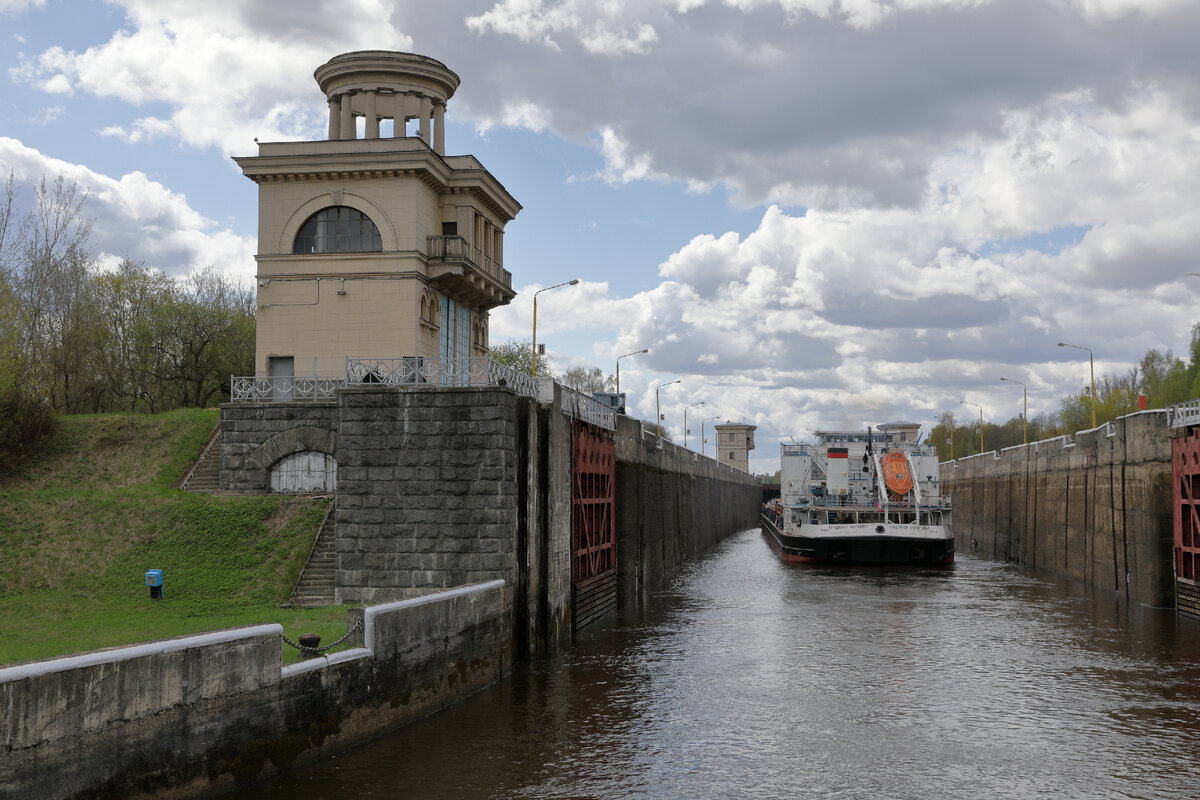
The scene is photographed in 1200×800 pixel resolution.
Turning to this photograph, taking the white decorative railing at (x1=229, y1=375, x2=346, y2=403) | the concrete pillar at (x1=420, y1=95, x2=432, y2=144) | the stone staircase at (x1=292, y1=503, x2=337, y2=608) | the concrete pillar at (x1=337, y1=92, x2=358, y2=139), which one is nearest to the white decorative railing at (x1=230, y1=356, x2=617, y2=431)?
the white decorative railing at (x1=229, y1=375, x2=346, y2=403)

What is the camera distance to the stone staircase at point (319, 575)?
906 inches

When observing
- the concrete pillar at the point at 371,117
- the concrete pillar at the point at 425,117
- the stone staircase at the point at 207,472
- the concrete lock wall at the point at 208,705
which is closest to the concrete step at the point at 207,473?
the stone staircase at the point at 207,472

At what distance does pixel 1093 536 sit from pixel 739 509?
71.4 meters

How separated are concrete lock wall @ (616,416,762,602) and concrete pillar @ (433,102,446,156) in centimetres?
1479

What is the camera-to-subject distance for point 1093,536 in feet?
127

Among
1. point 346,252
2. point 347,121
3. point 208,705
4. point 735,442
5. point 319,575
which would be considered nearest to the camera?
point 208,705

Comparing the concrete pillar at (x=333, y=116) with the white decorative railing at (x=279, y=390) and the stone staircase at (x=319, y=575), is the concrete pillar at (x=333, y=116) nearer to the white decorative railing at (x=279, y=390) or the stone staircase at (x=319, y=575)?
the white decorative railing at (x=279, y=390)

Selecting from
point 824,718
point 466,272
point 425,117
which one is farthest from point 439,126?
point 824,718

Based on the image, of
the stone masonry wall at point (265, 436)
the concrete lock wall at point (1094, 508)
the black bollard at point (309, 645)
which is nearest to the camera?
the black bollard at point (309, 645)

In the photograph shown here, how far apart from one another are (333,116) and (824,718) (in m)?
35.9

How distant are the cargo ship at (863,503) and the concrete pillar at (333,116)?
94.3ft

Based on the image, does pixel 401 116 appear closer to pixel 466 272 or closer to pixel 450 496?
pixel 466 272

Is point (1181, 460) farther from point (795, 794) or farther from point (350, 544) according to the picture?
point (350, 544)

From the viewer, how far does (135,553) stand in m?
24.8
